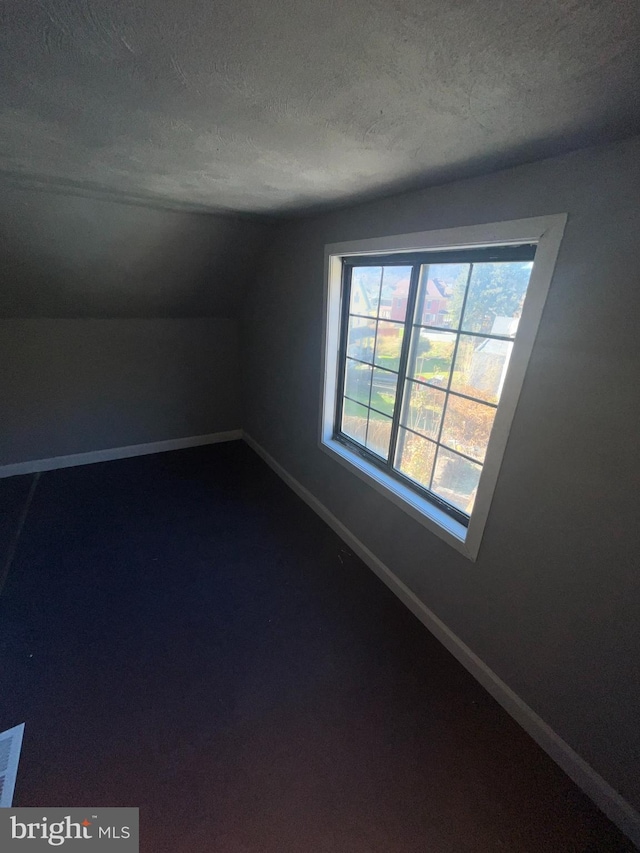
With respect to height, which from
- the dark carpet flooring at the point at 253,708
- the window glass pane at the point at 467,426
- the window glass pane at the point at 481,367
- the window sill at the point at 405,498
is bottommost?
the dark carpet flooring at the point at 253,708

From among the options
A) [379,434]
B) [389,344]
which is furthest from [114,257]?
[379,434]

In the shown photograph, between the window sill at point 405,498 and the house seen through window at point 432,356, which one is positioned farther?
the window sill at point 405,498

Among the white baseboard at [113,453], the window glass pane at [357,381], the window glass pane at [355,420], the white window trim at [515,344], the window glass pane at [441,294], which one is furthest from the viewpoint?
the white baseboard at [113,453]

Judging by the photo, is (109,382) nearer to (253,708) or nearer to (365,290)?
(365,290)

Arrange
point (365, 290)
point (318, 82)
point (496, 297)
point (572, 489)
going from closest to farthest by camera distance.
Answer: point (318, 82)
point (572, 489)
point (496, 297)
point (365, 290)

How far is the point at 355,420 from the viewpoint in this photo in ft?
8.21

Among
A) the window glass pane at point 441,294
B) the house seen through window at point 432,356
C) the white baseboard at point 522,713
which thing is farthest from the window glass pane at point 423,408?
the white baseboard at point 522,713

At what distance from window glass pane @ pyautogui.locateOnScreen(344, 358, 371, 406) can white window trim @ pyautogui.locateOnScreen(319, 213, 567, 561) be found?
0.29 feet

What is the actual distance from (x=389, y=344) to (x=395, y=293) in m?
0.27

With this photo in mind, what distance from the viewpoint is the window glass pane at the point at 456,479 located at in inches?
69.1

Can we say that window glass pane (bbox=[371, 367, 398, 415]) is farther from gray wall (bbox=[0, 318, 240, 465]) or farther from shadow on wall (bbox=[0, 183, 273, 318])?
gray wall (bbox=[0, 318, 240, 465])

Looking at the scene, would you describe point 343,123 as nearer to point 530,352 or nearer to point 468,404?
point 530,352

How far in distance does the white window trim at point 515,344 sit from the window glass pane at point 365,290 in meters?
0.10

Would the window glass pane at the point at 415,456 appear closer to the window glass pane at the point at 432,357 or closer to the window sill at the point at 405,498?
the window sill at the point at 405,498
